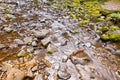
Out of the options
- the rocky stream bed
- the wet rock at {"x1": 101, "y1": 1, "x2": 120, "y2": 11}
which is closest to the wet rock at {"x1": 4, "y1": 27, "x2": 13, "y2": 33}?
the rocky stream bed

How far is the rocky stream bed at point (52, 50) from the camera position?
4.46 metres

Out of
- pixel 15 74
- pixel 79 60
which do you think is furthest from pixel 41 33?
pixel 15 74

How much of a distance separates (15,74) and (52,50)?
153cm

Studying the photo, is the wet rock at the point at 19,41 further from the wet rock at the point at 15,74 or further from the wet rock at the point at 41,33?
the wet rock at the point at 15,74

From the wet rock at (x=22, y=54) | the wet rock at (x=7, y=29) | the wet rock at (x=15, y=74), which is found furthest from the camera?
the wet rock at (x=7, y=29)

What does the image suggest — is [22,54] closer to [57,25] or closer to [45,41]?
[45,41]

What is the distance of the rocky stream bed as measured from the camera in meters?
4.46

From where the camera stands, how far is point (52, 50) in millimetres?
5367

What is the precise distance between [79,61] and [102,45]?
4.70 feet

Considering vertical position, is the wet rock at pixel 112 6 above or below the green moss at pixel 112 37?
above

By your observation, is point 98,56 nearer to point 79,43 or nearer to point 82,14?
point 79,43

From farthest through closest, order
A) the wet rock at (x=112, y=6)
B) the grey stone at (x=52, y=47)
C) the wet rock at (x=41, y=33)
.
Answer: the wet rock at (x=112, y=6), the wet rock at (x=41, y=33), the grey stone at (x=52, y=47)

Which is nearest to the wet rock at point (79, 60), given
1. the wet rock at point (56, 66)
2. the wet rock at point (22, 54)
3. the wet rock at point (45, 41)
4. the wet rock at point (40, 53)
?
the wet rock at point (56, 66)

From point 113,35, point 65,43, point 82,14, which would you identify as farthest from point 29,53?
point 82,14
